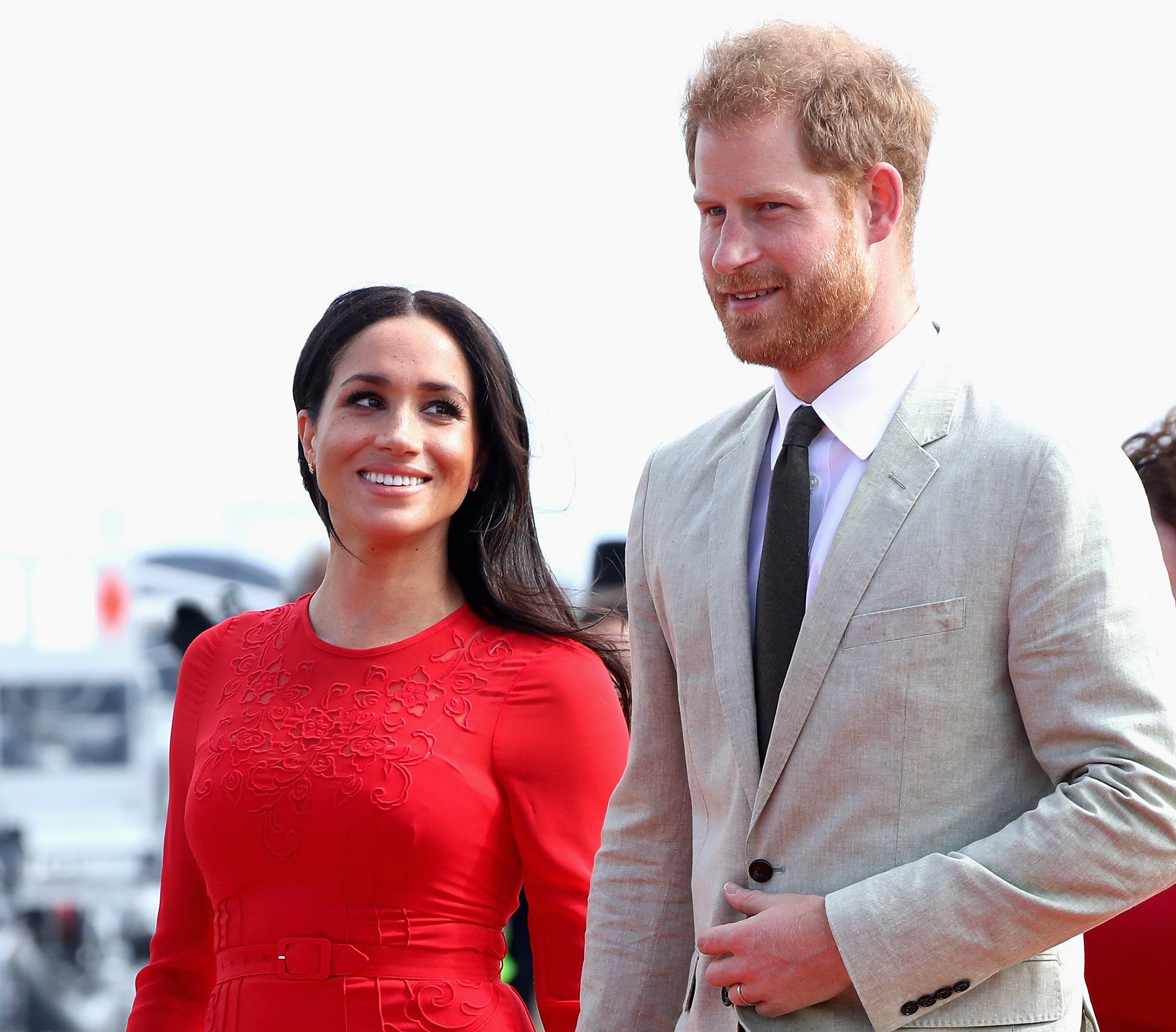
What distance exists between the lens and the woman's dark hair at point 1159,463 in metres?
2.86

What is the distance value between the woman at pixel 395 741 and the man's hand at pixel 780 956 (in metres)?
0.78

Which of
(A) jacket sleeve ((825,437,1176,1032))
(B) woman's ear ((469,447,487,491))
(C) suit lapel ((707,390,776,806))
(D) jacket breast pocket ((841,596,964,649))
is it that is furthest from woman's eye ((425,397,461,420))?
(A) jacket sleeve ((825,437,1176,1032))

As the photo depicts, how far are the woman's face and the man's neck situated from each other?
0.94m

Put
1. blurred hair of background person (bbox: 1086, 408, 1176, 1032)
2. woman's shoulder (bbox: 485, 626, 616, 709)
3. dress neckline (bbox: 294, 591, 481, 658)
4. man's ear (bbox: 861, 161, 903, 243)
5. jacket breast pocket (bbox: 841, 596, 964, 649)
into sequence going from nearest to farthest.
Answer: jacket breast pocket (bbox: 841, 596, 964, 649) → man's ear (bbox: 861, 161, 903, 243) → blurred hair of background person (bbox: 1086, 408, 1176, 1032) → woman's shoulder (bbox: 485, 626, 616, 709) → dress neckline (bbox: 294, 591, 481, 658)

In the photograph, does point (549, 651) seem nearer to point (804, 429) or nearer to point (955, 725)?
point (804, 429)

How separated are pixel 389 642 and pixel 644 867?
0.85m

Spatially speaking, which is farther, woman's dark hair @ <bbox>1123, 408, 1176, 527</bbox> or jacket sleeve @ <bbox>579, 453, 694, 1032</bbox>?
woman's dark hair @ <bbox>1123, 408, 1176, 527</bbox>

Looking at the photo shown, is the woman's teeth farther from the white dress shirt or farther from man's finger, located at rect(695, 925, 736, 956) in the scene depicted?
man's finger, located at rect(695, 925, 736, 956)

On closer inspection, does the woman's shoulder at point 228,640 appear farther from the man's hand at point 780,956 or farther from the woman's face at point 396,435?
the man's hand at point 780,956

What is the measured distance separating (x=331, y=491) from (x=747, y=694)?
1139 mm

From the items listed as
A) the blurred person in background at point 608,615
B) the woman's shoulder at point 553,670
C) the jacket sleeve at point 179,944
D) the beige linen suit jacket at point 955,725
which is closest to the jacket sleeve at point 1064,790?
the beige linen suit jacket at point 955,725

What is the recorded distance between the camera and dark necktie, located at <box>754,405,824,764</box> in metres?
1.92

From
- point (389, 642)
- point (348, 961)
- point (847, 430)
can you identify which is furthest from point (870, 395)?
point (348, 961)

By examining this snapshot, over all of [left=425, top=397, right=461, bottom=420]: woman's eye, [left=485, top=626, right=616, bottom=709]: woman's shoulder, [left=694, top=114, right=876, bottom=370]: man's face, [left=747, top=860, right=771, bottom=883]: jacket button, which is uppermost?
[left=694, top=114, right=876, bottom=370]: man's face
